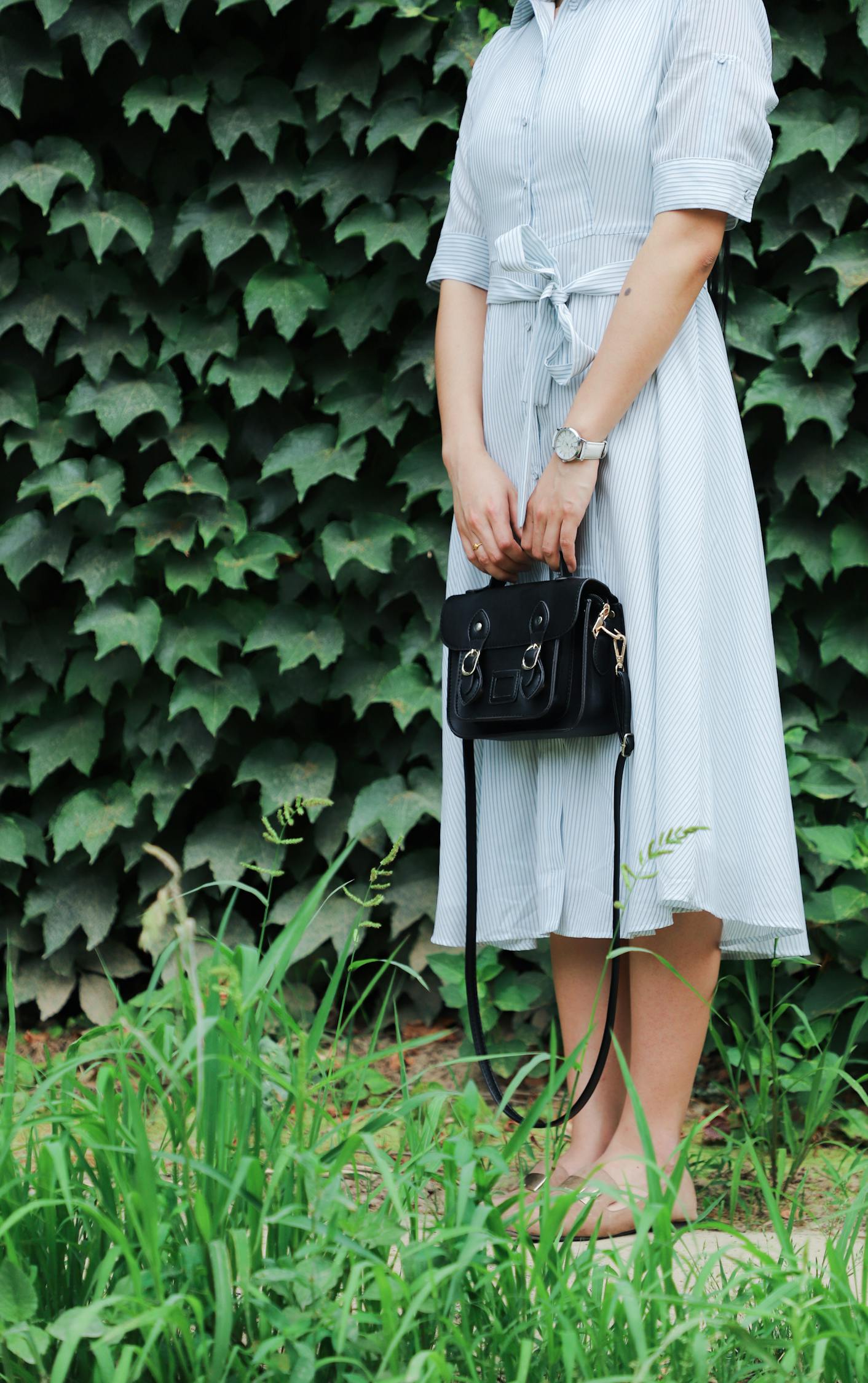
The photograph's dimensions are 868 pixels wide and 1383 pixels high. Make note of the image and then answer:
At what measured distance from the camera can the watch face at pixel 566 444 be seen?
151 cm

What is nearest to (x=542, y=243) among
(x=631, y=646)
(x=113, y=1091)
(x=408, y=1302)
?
(x=631, y=646)

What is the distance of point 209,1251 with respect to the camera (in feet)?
3.29

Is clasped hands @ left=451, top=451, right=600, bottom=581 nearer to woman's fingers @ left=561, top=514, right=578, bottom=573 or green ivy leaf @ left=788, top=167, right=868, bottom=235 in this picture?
woman's fingers @ left=561, top=514, right=578, bottom=573

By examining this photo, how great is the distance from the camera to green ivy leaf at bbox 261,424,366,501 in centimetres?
238

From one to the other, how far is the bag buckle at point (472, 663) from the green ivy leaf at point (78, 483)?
110 cm

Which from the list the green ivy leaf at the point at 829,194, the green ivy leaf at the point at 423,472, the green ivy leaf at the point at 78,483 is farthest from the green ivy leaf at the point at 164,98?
the green ivy leaf at the point at 829,194

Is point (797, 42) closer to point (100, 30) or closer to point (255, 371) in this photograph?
point (255, 371)

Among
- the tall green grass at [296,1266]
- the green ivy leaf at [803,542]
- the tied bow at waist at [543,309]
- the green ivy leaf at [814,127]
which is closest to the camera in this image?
the tall green grass at [296,1266]

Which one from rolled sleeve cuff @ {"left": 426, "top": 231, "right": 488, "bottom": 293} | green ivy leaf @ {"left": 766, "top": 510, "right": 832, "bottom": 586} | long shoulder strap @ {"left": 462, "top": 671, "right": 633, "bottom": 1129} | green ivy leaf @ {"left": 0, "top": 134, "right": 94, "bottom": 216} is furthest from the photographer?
green ivy leaf @ {"left": 0, "top": 134, "right": 94, "bottom": 216}

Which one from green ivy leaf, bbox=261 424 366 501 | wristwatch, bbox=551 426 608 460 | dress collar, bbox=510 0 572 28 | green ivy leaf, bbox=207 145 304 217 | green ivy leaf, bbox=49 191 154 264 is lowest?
wristwatch, bbox=551 426 608 460

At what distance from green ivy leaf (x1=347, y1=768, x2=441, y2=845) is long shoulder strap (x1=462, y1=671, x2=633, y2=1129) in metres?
0.66

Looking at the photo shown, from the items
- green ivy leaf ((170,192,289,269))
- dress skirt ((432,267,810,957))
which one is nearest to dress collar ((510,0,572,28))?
dress skirt ((432,267,810,957))

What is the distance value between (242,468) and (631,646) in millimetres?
1264

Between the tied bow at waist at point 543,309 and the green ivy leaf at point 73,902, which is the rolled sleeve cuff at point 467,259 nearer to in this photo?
the tied bow at waist at point 543,309
